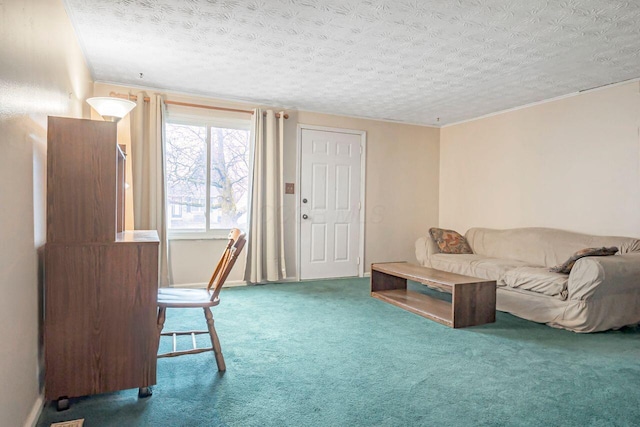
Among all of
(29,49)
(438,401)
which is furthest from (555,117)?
(29,49)

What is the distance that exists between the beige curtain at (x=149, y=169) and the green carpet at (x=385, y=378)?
1224 millimetres

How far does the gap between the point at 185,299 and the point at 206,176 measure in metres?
2.66

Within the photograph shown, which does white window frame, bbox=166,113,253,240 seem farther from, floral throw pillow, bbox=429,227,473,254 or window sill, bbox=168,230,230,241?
floral throw pillow, bbox=429,227,473,254

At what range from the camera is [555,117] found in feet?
14.4

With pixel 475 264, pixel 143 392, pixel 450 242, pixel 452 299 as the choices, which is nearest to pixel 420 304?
pixel 452 299

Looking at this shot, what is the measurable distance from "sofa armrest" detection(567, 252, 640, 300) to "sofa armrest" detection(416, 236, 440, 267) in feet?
5.81

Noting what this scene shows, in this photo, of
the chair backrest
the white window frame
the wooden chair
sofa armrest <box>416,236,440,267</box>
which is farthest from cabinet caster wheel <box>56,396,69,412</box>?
sofa armrest <box>416,236,440,267</box>

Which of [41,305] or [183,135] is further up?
[183,135]

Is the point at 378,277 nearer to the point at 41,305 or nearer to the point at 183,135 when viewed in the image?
the point at 183,135

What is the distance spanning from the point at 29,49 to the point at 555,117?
15.6ft

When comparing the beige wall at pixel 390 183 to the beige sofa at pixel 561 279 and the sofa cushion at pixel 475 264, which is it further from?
the beige sofa at pixel 561 279

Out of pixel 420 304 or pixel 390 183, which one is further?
pixel 390 183

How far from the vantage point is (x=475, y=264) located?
13.7 ft

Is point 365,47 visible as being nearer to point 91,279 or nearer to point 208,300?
point 208,300
